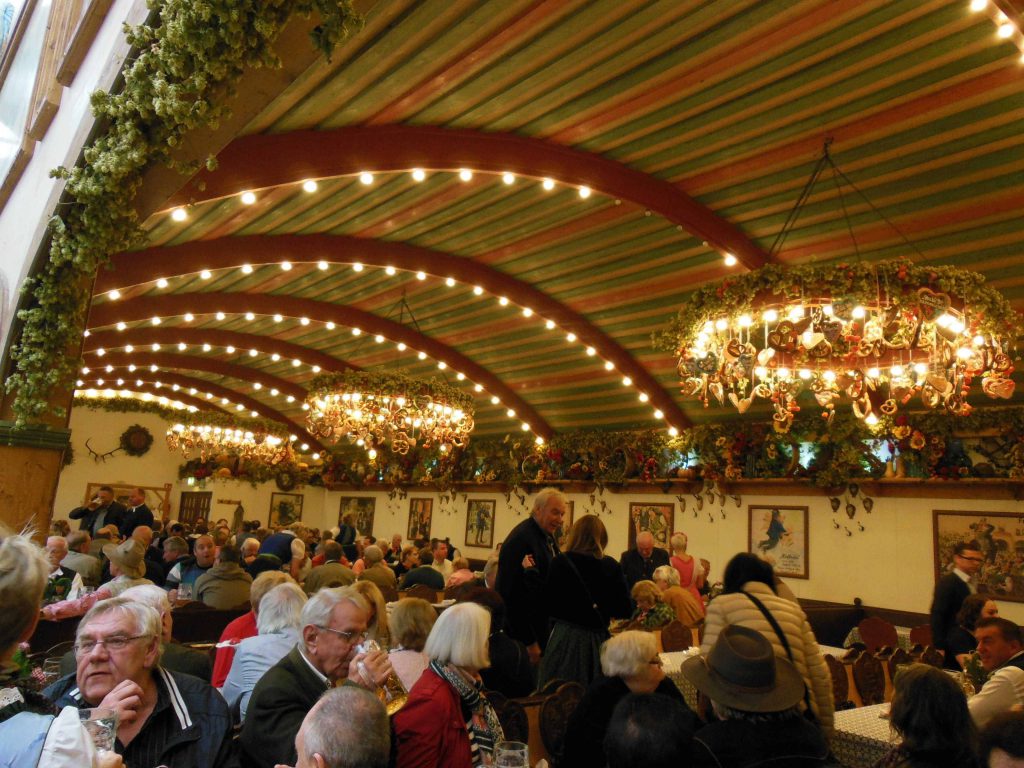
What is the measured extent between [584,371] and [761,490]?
136 inches

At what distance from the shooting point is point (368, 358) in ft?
51.6

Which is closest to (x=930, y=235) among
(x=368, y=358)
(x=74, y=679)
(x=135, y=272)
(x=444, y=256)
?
(x=444, y=256)

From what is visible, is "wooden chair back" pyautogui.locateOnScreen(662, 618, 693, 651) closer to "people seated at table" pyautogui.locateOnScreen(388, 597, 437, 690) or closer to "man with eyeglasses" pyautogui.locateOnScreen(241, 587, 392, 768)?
"people seated at table" pyautogui.locateOnScreen(388, 597, 437, 690)

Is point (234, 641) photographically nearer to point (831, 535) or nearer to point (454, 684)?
point (454, 684)

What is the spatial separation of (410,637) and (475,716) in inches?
27.9

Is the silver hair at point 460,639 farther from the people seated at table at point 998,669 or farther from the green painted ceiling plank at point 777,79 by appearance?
the green painted ceiling plank at point 777,79

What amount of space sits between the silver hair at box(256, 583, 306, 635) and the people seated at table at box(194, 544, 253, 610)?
3.26 m

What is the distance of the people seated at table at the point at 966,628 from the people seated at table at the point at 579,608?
214 cm

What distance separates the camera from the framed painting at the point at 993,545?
9.04m

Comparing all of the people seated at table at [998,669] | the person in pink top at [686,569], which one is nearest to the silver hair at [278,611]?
the people seated at table at [998,669]

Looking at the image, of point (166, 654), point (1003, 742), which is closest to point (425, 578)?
point (166, 654)

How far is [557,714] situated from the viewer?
3602mm

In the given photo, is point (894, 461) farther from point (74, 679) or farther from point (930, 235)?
point (74, 679)

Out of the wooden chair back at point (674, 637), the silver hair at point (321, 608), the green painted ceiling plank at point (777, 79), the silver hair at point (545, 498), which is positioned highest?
the green painted ceiling plank at point (777, 79)
